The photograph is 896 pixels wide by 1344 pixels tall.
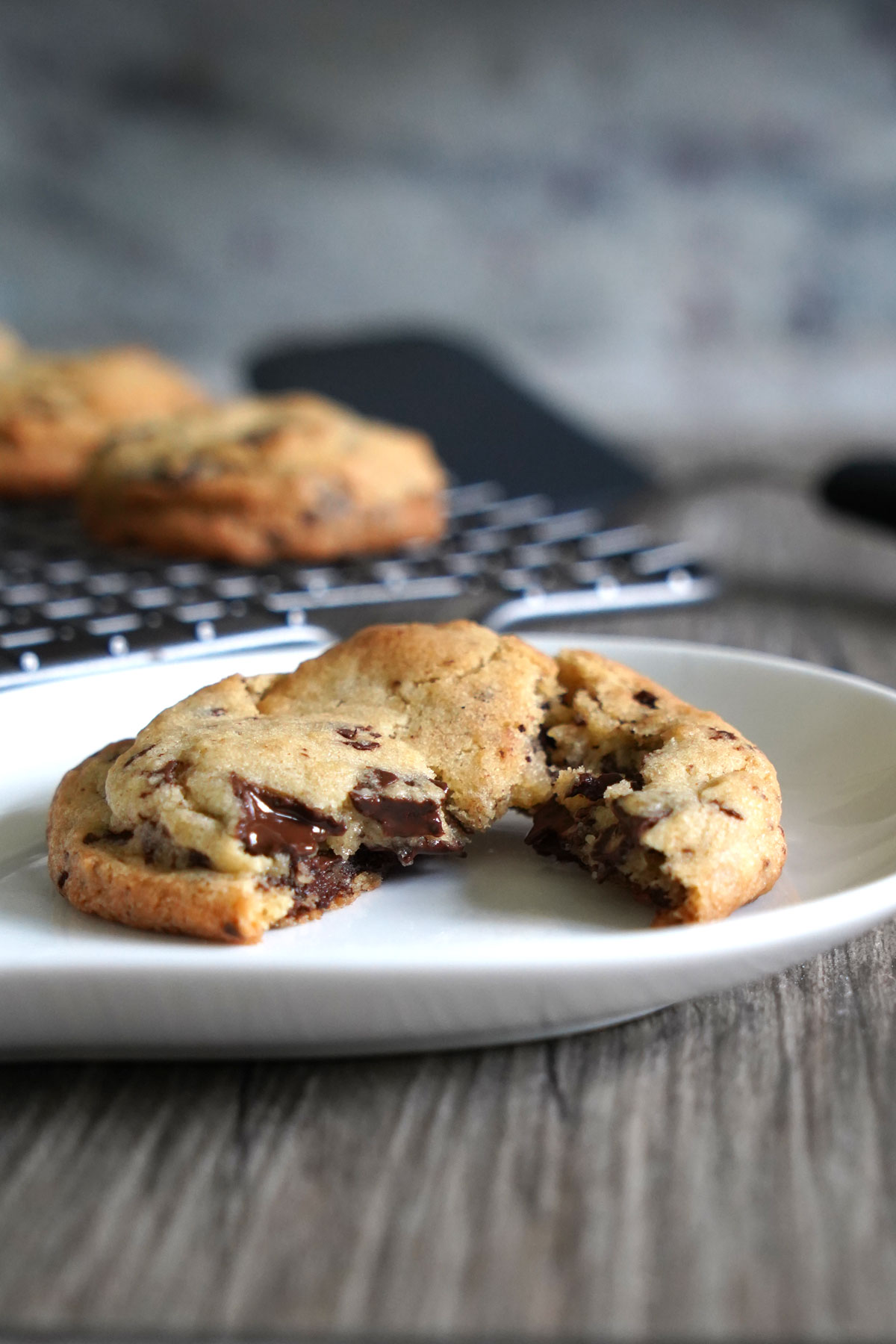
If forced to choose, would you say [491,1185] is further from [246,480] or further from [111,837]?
[246,480]

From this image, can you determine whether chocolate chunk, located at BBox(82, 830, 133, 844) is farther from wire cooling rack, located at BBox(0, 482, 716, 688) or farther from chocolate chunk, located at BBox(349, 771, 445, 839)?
wire cooling rack, located at BBox(0, 482, 716, 688)

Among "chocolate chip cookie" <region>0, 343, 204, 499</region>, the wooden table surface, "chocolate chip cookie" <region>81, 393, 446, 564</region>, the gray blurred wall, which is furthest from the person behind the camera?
the gray blurred wall

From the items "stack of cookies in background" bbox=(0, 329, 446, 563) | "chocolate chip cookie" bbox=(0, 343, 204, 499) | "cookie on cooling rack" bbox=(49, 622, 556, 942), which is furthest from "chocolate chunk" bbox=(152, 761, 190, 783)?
"chocolate chip cookie" bbox=(0, 343, 204, 499)

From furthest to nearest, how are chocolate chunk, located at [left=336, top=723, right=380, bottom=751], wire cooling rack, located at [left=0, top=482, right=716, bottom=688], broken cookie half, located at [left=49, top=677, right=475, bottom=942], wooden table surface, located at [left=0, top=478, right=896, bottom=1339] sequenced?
wire cooling rack, located at [left=0, top=482, right=716, bottom=688] → chocolate chunk, located at [left=336, top=723, right=380, bottom=751] → broken cookie half, located at [left=49, top=677, right=475, bottom=942] → wooden table surface, located at [left=0, top=478, right=896, bottom=1339]

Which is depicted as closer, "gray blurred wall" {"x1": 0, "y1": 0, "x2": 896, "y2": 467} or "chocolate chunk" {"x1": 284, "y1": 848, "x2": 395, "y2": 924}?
"chocolate chunk" {"x1": 284, "y1": 848, "x2": 395, "y2": 924}

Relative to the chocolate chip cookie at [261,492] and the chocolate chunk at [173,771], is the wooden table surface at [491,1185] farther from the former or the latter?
the chocolate chip cookie at [261,492]

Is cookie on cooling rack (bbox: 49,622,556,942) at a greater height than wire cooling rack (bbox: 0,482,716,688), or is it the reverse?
cookie on cooling rack (bbox: 49,622,556,942)
